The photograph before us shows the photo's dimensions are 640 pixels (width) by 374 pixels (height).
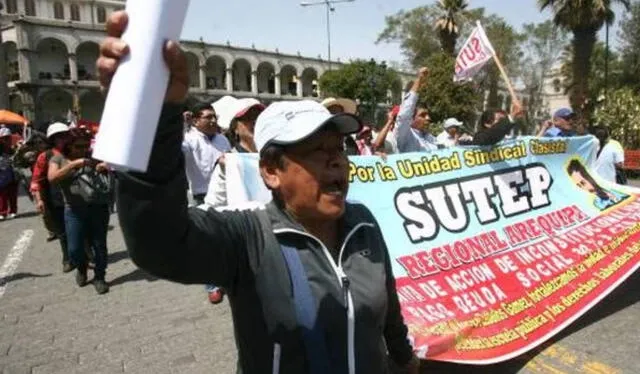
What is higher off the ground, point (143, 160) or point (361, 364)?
point (143, 160)

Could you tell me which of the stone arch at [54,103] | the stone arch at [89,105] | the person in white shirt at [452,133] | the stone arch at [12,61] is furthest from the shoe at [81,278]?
the stone arch at [89,105]

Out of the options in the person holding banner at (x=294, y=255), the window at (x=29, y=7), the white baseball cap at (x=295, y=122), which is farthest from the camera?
the window at (x=29, y=7)

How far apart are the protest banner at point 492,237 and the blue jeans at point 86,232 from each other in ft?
8.34

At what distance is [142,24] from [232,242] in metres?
0.66

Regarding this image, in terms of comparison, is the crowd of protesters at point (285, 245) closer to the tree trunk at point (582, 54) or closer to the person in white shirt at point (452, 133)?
the person in white shirt at point (452, 133)

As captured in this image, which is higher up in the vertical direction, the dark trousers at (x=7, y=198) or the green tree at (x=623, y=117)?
the green tree at (x=623, y=117)

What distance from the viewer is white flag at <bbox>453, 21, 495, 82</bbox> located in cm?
705

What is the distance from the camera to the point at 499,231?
192 inches

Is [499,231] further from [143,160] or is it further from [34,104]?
[34,104]

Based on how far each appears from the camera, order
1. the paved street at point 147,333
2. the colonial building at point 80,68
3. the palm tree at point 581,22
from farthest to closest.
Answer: the colonial building at point 80,68
the palm tree at point 581,22
the paved street at point 147,333

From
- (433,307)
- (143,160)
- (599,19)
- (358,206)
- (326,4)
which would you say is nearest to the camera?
(143,160)

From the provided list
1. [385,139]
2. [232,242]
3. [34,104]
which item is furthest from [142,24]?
[34,104]

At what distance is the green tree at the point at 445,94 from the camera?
129ft

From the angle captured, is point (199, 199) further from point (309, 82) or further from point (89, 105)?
point (309, 82)
